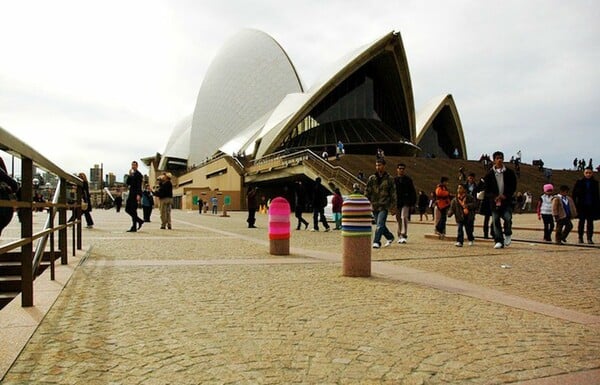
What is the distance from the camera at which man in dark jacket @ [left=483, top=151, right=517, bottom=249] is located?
31.6 ft

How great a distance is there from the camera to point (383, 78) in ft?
173

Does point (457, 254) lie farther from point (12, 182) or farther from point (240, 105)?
point (240, 105)

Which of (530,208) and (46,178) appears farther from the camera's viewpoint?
(530,208)

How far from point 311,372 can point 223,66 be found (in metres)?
63.1

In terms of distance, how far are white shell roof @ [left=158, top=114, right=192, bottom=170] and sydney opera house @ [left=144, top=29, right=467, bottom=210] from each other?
9.25m

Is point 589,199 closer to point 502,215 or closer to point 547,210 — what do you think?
point 547,210

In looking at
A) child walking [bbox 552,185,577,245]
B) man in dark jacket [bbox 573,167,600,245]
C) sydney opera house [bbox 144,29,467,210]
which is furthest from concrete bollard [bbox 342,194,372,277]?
sydney opera house [bbox 144,29,467,210]

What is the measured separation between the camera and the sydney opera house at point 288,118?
4553 cm

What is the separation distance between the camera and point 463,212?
34.5 feet

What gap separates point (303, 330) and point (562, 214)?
31.3 feet

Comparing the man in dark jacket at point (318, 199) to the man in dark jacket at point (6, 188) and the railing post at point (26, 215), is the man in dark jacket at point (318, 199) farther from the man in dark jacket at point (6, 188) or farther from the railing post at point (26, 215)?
the railing post at point (26, 215)

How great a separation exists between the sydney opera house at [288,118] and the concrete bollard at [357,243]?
25039mm

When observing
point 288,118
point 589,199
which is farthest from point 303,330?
point 288,118

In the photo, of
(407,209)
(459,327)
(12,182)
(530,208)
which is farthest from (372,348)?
(530,208)
